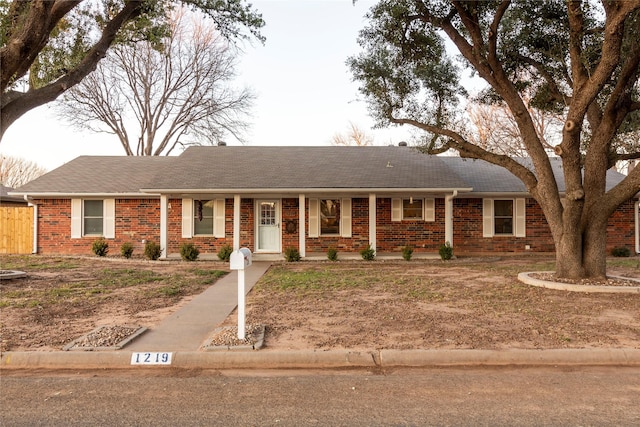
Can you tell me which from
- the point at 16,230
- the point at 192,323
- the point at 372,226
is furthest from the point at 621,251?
the point at 16,230

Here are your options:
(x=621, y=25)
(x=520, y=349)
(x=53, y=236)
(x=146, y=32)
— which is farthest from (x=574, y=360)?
(x=53, y=236)

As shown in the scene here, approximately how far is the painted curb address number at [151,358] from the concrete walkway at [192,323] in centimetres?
20

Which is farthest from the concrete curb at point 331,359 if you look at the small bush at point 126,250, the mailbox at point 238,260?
the small bush at point 126,250

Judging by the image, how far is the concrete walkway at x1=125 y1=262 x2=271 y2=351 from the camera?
5262mm

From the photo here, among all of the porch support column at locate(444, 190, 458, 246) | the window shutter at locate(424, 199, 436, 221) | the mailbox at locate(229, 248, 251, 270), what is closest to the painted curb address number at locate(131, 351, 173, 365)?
the mailbox at locate(229, 248, 251, 270)

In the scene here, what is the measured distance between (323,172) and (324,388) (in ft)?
40.2

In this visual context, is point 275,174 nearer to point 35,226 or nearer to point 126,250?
point 126,250

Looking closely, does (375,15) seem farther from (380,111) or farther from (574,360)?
(574,360)

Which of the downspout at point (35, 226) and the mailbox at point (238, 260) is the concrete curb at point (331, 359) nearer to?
the mailbox at point (238, 260)

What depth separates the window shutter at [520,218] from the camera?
16047mm

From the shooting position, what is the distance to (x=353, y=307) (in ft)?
23.8

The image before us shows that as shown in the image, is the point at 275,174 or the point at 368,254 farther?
the point at 275,174

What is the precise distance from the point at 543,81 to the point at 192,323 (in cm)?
1204

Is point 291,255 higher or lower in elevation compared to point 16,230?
lower
